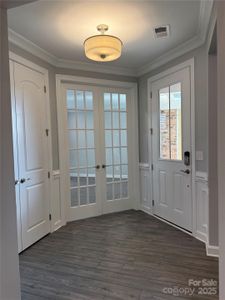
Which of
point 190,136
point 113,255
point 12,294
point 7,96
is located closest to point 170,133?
point 190,136

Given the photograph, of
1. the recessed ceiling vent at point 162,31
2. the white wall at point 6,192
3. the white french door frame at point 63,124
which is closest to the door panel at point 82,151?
the white french door frame at point 63,124

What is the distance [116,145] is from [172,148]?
1.16 m

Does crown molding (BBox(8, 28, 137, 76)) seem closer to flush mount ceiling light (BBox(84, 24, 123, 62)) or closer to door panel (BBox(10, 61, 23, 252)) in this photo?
door panel (BBox(10, 61, 23, 252))

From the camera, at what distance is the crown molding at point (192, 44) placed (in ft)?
7.49

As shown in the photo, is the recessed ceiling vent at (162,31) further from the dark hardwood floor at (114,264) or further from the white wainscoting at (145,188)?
the dark hardwood floor at (114,264)

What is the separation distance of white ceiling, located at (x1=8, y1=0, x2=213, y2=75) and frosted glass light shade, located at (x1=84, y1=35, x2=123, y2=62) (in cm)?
24

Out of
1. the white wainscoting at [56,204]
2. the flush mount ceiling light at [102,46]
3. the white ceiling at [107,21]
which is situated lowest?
the white wainscoting at [56,204]

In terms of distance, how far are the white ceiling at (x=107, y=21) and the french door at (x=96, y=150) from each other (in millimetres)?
977

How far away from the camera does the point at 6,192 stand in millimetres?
1632

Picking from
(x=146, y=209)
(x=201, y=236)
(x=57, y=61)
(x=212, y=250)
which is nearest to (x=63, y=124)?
(x=57, y=61)

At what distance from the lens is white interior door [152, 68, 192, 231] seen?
3.33 metres

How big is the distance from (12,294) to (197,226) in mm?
2353

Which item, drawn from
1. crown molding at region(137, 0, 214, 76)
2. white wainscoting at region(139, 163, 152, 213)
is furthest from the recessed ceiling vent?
white wainscoting at region(139, 163, 152, 213)

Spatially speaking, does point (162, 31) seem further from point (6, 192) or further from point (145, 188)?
point (145, 188)
